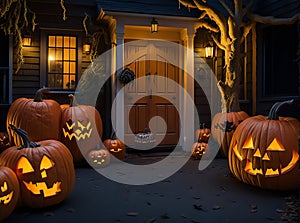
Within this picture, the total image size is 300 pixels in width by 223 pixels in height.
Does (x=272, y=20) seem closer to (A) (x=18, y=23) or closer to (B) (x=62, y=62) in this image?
(B) (x=62, y=62)

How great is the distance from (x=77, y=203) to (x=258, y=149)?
195 centimetres

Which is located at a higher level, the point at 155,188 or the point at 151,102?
→ the point at 151,102

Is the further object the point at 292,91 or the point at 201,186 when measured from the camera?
the point at 292,91

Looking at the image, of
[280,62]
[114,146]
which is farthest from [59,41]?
[280,62]

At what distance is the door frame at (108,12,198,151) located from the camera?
608 centimetres

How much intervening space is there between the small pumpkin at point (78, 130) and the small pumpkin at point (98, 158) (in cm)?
23

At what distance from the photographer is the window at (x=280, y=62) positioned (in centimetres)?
568

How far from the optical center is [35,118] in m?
4.51

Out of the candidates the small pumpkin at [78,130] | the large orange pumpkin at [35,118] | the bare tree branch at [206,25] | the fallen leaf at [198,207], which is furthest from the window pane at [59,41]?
the fallen leaf at [198,207]

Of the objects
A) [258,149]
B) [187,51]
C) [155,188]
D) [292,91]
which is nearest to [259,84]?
[292,91]

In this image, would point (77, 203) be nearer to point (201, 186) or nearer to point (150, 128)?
point (201, 186)

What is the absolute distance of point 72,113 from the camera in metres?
4.95

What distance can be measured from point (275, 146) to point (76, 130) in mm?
2952

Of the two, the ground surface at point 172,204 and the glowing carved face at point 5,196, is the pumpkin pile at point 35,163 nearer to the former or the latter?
the glowing carved face at point 5,196
